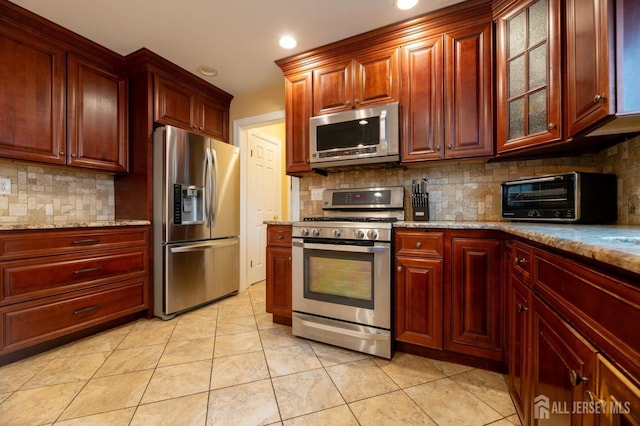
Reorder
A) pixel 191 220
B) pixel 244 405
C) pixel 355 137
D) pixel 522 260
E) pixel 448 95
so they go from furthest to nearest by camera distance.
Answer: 1. pixel 191 220
2. pixel 355 137
3. pixel 448 95
4. pixel 244 405
5. pixel 522 260

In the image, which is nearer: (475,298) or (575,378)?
(575,378)

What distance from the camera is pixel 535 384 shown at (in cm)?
97

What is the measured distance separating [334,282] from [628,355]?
155 centimetres

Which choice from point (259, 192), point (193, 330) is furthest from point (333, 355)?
point (259, 192)

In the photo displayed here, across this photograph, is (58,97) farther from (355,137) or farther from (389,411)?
(389,411)

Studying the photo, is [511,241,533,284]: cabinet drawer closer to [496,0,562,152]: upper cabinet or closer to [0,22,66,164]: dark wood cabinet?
[496,0,562,152]: upper cabinet

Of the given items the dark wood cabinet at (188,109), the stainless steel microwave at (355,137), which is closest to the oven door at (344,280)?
the stainless steel microwave at (355,137)

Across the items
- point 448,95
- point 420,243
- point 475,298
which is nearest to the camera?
point 475,298

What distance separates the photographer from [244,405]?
1356 millimetres

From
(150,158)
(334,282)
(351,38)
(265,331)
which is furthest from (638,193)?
(150,158)

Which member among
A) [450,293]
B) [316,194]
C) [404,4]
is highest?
[404,4]

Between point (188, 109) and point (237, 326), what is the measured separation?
7.35 feet

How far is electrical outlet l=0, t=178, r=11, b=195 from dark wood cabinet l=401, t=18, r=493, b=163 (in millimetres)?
3035

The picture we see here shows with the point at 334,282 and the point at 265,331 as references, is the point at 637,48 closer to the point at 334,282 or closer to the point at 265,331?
the point at 334,282
